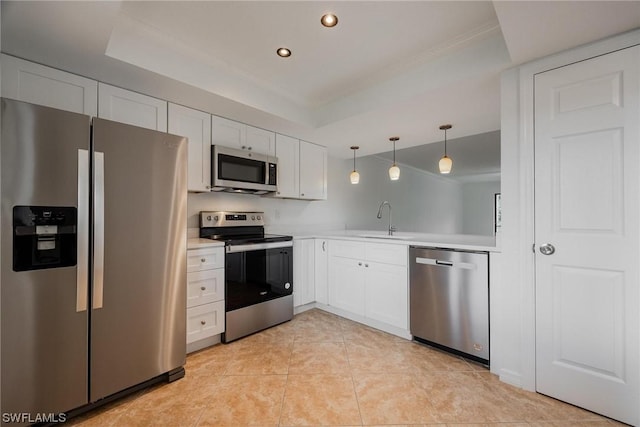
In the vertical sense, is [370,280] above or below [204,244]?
below

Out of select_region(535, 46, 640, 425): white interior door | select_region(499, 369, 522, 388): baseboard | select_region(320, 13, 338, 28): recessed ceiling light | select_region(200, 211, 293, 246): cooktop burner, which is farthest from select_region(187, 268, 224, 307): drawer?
select_region(535, 46, 640, 425): white interior door

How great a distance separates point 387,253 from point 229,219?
167cm

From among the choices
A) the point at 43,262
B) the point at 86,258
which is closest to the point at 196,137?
the point at 86,258

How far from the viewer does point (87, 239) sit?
4.95 ft

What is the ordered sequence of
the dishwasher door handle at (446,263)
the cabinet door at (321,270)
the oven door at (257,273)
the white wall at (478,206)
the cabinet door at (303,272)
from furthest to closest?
1. the white wall at (478,206)
2. the cabinet door at (321,270)
3. the cabinet door at (303,272)
4. the oven door at (257,273)
5. the dishwasher door handle at (446,263)

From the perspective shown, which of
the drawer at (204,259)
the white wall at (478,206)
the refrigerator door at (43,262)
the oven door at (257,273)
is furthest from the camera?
the white wall at (478,206)

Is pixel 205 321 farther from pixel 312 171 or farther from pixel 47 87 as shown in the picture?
pixel 312 171

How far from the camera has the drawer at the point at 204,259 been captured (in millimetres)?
2219

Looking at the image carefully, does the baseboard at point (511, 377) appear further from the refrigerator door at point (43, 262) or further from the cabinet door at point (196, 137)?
the cabinet door at point (196, 137)

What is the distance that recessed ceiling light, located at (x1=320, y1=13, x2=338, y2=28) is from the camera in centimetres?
169

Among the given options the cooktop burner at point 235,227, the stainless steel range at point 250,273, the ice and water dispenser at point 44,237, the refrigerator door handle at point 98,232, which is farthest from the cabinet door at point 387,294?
the ice and water dispenser at point 44,237

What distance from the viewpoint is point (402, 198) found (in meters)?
6.74

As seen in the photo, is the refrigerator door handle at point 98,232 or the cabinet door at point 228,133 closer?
the refrigerator door handle at point 98,232

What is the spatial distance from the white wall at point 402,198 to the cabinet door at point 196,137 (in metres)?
2.44
